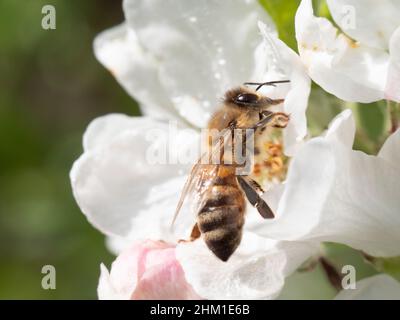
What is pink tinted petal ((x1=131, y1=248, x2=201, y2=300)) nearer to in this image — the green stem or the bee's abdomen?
the bee's abdomen

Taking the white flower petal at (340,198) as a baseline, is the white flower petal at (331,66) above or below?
above

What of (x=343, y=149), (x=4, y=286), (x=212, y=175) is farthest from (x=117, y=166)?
(x=4, y=286)

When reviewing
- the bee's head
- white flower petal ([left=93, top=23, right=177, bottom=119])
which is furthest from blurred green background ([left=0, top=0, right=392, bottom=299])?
the bee's head

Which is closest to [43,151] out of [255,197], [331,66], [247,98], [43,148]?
[43,148]

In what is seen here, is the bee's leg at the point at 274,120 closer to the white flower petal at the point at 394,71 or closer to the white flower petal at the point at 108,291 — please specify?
the white flower petal at the point at 394,71

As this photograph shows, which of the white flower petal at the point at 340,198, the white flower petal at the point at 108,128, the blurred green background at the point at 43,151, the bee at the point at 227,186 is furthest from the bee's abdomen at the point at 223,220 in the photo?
the blurred green background at the point at 43,151
